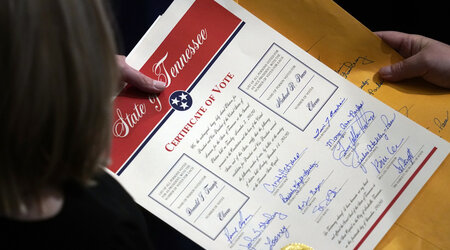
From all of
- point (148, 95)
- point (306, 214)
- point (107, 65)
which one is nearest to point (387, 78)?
point (306, 214)

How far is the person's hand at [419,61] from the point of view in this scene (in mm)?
742

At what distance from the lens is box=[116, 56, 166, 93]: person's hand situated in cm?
68

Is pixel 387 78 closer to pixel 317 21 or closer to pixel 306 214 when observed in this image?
pixel 317 21

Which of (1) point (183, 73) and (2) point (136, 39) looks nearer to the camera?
(1) point (183, 73)

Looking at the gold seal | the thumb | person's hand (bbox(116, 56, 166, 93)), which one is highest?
the thumb

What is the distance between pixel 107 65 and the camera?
42cm

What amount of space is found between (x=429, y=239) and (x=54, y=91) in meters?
0.57

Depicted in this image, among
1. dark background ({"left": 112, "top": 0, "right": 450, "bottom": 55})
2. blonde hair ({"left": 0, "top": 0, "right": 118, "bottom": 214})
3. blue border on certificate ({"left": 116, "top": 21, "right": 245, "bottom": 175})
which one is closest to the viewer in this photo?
blonde hair ({"left": 0, "top": 0, "right": 118, "bottom": 214})

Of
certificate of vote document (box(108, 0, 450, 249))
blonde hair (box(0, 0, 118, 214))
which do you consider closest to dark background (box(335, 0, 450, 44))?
certificate of vote document (box(108, 0, 450, 249))
